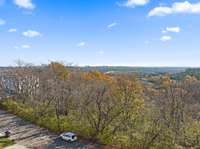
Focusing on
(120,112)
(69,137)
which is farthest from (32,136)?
(120,112)

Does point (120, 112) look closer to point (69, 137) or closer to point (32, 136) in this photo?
point (69, 137)

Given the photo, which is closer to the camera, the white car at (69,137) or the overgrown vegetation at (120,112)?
the overgrown vegetation at (120,112)

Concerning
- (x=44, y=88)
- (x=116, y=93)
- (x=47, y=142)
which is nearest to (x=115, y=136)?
(x=116, y=93)

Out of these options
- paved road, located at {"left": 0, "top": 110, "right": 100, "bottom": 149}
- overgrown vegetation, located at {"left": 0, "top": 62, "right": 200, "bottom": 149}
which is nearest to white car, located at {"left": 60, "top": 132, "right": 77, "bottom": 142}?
paved road, located at {"left": 0, "top": 110, "right": 100, "bottom": 149}

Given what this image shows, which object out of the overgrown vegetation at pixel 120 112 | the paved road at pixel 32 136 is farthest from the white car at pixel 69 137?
the overgrown vegetation at pixel 120 112

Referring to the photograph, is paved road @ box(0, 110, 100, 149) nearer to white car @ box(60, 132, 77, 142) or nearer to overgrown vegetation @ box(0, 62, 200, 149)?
white car @ box(60, 132, 77, 142)

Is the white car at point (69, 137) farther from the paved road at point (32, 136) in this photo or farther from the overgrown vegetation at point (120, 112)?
the overgrown vegetation at point (120, 112)

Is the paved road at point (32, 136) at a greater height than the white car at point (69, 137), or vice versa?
the white car at point (69, 137)
